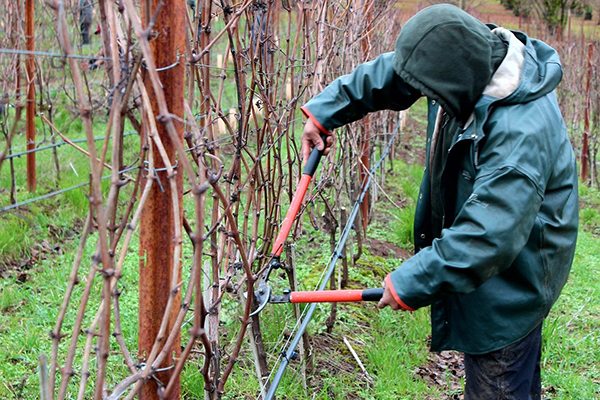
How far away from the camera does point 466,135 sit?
214 centimetres

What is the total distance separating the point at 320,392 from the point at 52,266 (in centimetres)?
250

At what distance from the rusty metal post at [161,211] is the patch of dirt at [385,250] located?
13.2 ft

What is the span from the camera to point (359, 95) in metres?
2.67

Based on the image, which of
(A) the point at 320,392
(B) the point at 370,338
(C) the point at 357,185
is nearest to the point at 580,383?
(B) the point at 370,338

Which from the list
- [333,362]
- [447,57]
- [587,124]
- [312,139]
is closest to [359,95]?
[312,139]

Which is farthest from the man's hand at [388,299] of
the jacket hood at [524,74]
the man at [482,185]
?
the jacket hood at [524,74]

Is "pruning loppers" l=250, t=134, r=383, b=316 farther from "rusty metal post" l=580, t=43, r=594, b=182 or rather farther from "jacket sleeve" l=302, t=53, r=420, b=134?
"rusty metal post" l=580, t=43, r=594, b=182

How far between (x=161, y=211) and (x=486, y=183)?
1.12 metres

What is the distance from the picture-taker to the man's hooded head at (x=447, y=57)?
2.06 meters

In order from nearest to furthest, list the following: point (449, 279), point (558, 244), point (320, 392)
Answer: point (449, 279) < point (558, 244) < point (320, 392)

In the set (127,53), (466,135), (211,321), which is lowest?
(211,321)

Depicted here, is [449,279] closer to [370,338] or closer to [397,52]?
[397,52]

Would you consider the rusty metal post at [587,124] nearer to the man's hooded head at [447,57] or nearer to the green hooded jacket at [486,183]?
the green hooded jacket at [486,183]

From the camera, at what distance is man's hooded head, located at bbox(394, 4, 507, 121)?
6.77 ft
